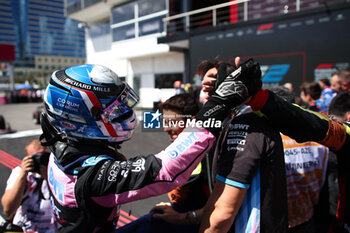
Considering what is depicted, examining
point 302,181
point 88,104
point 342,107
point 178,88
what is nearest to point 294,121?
point 302,181

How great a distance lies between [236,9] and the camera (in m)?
10.6

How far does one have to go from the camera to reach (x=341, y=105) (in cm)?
183

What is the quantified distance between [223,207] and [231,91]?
47 cm

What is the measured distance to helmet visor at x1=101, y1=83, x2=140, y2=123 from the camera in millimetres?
1076

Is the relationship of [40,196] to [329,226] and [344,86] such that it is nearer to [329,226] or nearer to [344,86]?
[329,226]

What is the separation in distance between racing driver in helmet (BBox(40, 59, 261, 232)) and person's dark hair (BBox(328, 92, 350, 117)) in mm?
1314

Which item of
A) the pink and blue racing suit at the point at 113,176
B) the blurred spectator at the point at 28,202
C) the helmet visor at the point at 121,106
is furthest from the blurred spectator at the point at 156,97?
the blurred spectator at the point at 28,202

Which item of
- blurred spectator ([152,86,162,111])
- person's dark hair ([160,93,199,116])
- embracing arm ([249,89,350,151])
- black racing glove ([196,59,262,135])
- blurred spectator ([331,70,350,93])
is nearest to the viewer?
black racing glove ([196,59,262,135])

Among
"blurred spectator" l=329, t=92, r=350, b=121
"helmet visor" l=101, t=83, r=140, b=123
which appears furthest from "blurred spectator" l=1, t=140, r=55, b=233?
"blurred spectator" l=329, t=92, r=350, b=121

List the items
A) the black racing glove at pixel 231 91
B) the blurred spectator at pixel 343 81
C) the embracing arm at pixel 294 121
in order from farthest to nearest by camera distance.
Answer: the blurred spectator at pixel 343 81 < the embracing arm at pixel 294 121 < the black racing glove at pixel 231 91

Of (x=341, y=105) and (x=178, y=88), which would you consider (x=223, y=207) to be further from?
(x=178, y=88)

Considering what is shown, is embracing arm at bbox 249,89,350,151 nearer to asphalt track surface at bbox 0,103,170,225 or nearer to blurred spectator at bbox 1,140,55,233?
asphalt track surface at bbox 0,103,170,225

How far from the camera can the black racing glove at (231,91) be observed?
34.6 inches

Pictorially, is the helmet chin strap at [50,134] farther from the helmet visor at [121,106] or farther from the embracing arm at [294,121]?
the embracing arm at [294,121]
